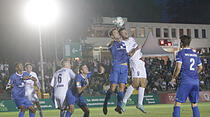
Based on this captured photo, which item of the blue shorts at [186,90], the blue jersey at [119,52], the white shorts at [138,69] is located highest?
the blue jersey at [119,52]

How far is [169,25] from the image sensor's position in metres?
59.8

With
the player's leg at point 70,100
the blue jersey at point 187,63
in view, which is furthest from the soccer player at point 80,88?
the blue jersey at point 187,63

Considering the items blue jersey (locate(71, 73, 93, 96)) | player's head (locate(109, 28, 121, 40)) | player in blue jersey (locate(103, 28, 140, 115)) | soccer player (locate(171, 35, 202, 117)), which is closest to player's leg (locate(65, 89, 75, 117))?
blue jersey (locate(71, 73, 93, 96))

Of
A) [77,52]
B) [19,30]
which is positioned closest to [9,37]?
[19,30]

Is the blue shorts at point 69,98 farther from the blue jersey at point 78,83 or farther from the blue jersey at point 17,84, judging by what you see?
the blue jersey at point 17,84

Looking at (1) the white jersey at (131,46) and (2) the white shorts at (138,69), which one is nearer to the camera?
(1) the white jersey at (131,46)

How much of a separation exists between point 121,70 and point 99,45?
40.2 metres

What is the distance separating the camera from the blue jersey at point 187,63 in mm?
10061

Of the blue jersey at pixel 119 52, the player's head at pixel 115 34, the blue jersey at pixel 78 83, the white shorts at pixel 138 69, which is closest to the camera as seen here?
the blue jersey at pixel 78 83

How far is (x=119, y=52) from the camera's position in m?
12.3

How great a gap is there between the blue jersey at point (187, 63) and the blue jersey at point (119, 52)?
257 cm

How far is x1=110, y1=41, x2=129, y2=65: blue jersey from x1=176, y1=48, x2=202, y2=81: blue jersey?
2.57m

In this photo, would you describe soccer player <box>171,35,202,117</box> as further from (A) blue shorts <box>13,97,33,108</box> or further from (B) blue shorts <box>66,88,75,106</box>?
(A) blue shorts <box>13,97,33,108</box>

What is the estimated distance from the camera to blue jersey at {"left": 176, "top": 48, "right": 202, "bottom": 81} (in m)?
10.1
